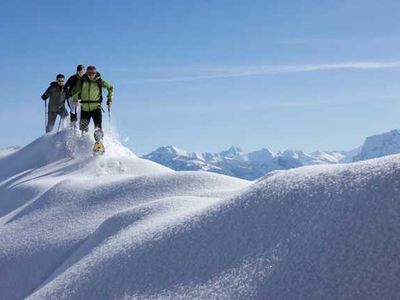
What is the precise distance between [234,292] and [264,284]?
32cm

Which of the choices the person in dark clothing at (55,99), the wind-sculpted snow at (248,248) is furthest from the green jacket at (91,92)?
the wind-sculpted snow at (248,248)

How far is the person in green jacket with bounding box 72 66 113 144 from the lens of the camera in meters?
16.7

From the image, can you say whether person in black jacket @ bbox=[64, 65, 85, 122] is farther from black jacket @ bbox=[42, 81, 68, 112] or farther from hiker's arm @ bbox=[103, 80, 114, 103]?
black jacket @ bbox=[42, 81, 68, 112]

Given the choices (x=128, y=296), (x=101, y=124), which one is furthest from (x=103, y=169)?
(x=128, y=296)

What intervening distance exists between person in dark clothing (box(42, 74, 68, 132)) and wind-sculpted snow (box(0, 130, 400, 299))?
45.6ft

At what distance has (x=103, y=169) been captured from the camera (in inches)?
615

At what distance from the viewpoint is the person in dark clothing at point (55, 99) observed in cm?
2180

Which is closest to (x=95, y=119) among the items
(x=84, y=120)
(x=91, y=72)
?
(x=84, y=120)

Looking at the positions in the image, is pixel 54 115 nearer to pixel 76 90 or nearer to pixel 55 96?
pixel 55 96

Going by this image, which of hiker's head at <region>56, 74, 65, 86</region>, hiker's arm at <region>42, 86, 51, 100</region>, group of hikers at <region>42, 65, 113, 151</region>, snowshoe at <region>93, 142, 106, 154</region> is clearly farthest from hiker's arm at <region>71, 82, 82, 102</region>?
hiker's arm at <region>42, 86, 51, 100</region>

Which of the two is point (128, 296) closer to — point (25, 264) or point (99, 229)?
point (99, 229)

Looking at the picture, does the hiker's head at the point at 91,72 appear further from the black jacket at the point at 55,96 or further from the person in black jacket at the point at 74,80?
the black jacket at the point at 55,96

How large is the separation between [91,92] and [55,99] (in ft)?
20.0

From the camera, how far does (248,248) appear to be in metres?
5.10
